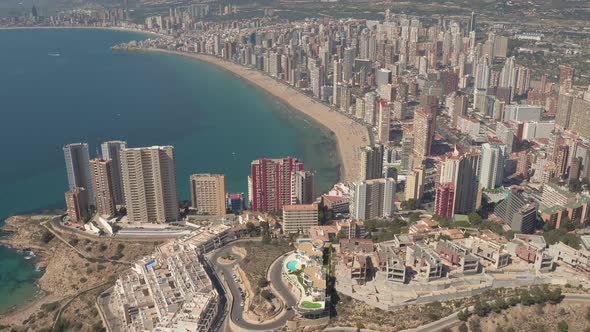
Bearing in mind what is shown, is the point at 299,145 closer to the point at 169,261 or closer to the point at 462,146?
the point at 462,146

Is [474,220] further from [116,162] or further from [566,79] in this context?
[566,79]

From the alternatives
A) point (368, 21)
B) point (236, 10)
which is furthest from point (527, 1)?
point (236, 10)

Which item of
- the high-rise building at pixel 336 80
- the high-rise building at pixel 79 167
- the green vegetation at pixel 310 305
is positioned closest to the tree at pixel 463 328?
the green vegetation at pixel 310 305

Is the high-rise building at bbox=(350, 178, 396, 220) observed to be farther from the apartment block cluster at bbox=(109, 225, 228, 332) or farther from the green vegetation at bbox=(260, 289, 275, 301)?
the green vegetation at bbox=(260, 289, 275, 301)

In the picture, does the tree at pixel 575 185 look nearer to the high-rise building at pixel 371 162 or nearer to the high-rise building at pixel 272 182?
the high-rise building at pixel 371 162

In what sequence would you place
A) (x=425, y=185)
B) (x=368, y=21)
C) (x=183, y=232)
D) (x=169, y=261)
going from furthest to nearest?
1. (x=368, y=21)
2. (x=425, y=185)
3. (x=183, y=232)
4. (x=169, y=261)

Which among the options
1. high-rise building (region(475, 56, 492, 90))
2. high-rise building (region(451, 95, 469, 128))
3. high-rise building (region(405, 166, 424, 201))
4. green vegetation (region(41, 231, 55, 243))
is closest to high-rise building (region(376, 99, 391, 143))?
high-rise building (region(451, 95, 469, 128))
